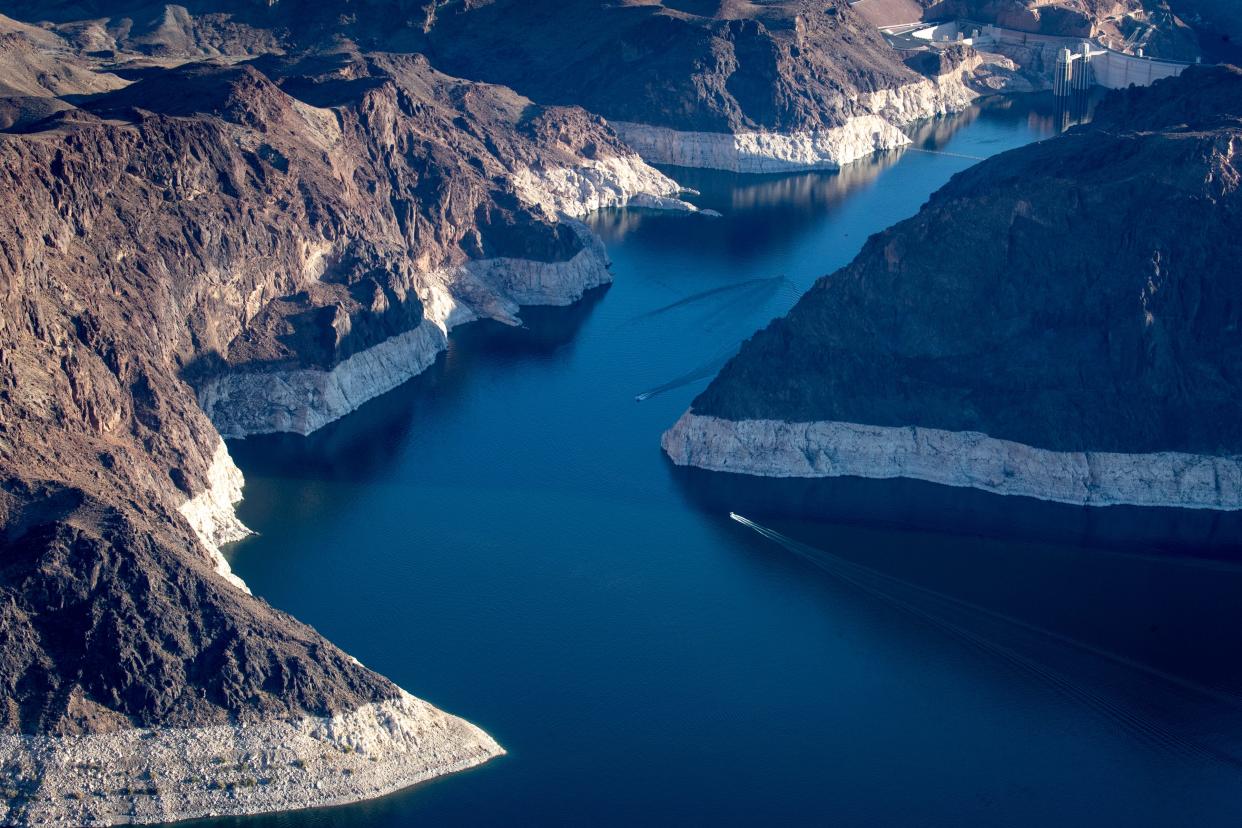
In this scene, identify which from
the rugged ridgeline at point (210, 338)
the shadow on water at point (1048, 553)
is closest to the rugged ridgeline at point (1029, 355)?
the shadow on water at point (1048, 553)

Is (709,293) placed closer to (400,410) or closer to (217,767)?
(400,410)

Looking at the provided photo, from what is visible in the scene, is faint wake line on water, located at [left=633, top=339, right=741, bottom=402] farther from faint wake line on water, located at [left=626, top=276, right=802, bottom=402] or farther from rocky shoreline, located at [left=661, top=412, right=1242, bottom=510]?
rocky shoreline, located at [left=661, top=412, right=1242, bottom=510]

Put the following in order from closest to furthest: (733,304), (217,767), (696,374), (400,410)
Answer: (217,767) → (400,410) → (696,374) → (733,304)

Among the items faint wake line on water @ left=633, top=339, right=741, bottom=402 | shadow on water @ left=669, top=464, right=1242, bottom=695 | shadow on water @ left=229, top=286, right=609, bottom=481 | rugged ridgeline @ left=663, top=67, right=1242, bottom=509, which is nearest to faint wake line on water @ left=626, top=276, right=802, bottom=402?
faint wake line on water @ left=633, top=339, right=741, bottom=402

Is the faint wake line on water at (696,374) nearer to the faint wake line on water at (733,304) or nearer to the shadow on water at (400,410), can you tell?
the faint wake line on water at (733,304)

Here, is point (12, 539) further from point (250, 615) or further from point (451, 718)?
point (451, 718)

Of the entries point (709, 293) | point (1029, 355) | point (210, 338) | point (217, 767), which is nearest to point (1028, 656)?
point (1029, 355)

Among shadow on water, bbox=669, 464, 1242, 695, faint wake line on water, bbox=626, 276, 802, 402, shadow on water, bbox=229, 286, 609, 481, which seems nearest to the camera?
shadow on water, bbox=669, 464, 1242, 695
